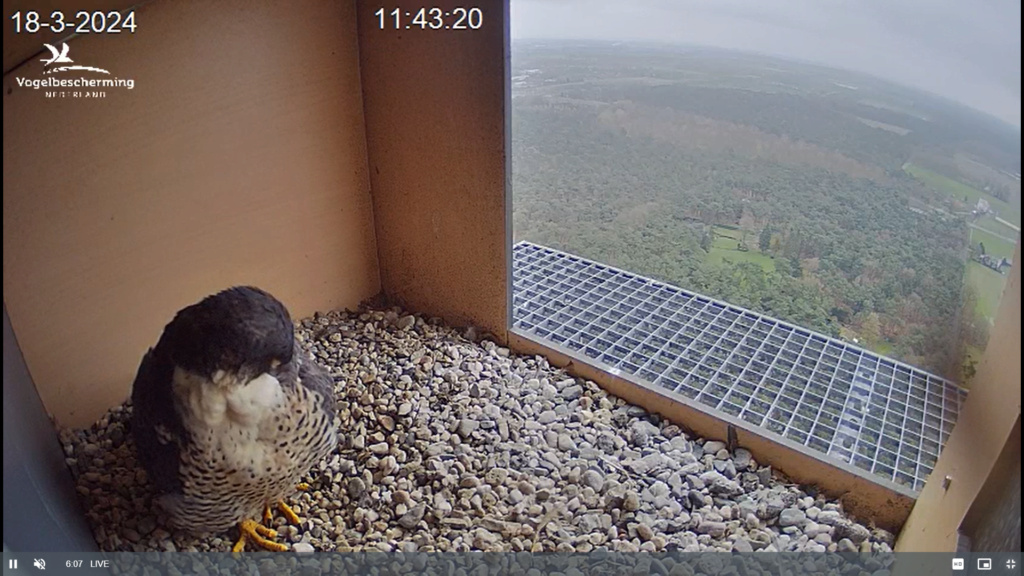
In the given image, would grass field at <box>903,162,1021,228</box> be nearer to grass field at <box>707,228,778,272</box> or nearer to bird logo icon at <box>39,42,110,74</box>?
grass field at <box>707,228,778,272</box>

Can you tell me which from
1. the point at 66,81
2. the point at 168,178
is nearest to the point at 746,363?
the point at 168,178

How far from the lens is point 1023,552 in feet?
2.81

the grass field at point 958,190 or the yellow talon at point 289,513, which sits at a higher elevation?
the grass field at point 958,190

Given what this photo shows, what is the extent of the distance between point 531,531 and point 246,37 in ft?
4.18

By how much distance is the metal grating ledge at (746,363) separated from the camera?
55.9 inches

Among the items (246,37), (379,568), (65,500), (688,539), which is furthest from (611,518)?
(246,37)

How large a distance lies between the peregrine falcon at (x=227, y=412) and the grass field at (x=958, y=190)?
1.14m

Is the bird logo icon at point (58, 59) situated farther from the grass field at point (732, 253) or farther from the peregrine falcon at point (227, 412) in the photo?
the grass field at point (732, 253)

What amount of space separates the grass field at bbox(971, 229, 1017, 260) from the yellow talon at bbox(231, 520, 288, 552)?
1391 millimetres

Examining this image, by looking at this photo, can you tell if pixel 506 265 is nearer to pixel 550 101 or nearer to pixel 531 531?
pixel 550 101

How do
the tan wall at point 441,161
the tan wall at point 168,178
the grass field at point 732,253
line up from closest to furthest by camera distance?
1. the tan wall at point 168,178
2. the grass field at point 732,253
3. the tan wall at point 441,161

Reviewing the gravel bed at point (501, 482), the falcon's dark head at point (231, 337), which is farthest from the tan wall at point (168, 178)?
the falcon's dark head at point (231, 337)

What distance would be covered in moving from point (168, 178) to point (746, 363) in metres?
1.43

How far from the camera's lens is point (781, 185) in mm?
1435
